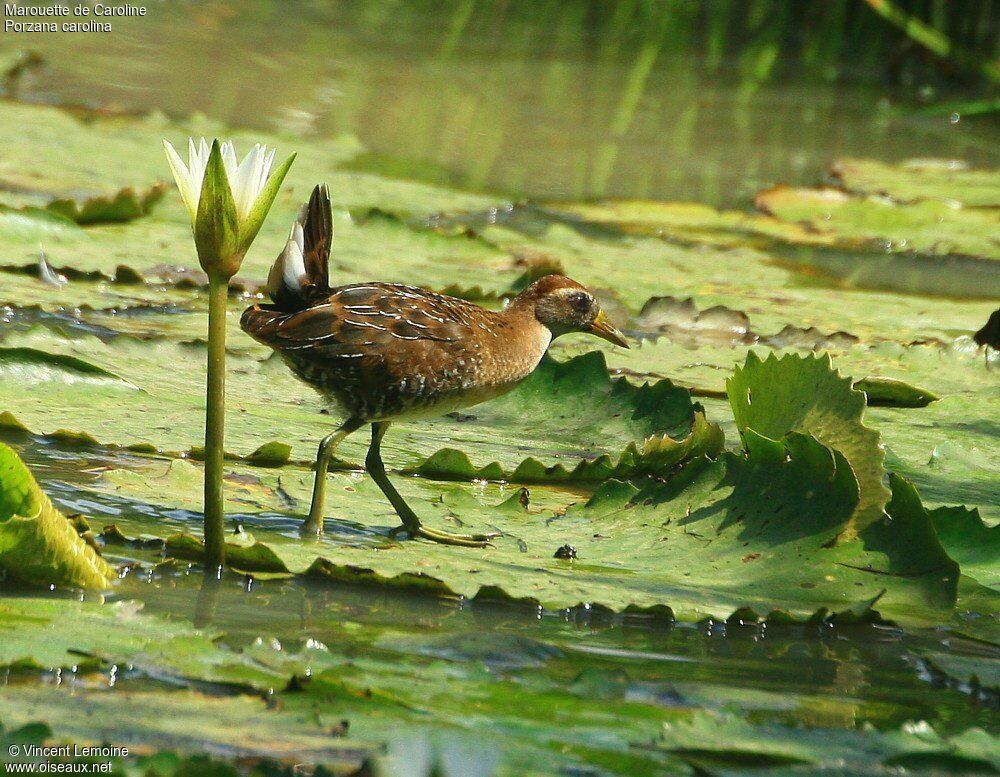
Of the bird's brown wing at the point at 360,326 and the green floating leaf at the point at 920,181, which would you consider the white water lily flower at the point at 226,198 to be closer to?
the bird's brown wing at the point at 360,326

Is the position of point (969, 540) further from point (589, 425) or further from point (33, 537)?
point (33, 537)

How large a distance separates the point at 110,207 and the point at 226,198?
360cm

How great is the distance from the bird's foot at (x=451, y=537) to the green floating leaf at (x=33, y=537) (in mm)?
867

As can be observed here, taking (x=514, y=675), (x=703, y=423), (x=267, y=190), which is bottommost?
(x=514, y=675)

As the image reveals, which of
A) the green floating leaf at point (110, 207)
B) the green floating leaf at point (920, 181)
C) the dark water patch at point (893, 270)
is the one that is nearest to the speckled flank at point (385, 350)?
the green floating leaf at point (110, 207)

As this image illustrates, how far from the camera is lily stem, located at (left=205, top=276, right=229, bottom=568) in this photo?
2713mm

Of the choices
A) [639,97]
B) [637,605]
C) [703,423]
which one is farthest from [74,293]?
[639,97]

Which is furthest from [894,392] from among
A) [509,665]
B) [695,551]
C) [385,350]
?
[509,665]

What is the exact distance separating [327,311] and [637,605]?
138 cm

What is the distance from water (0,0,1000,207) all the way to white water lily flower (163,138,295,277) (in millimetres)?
5817

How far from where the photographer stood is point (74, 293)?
5133 mm

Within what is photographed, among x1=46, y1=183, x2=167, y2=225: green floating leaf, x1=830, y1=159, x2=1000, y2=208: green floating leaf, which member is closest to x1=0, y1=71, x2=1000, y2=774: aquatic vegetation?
x1=46, y1=183, x2=167, y2=225: green floating leaf

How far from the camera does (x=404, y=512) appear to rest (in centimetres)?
354

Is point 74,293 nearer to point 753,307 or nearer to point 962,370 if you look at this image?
point 753,307
